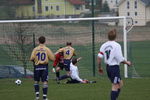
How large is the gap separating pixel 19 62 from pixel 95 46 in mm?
3437

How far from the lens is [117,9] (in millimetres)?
25016

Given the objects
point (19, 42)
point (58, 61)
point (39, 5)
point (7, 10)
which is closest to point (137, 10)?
point (39, 5)

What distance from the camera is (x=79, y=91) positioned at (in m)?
16.7

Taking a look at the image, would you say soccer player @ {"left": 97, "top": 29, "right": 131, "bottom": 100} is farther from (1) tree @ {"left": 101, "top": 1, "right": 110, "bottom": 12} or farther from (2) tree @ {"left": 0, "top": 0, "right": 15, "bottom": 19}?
(2) tree @ {"left": 0, "top": 0, "right": 15, "bottom": 19}

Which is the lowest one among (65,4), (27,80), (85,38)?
(27,80)

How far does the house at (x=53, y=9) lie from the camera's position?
957 inches

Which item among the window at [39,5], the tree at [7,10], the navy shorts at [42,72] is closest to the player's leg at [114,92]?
the navy shorts at [42,72]

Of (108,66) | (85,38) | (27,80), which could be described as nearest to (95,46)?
(85,38)

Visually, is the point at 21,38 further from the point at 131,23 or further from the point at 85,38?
the point at 131,23

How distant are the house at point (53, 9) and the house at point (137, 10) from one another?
1932 mm

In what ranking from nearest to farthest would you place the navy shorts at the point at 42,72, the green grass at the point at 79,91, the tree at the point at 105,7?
the navy shorts at the point at 42,72
the green grass at the point at 79,91
the tree at the point at 105,7

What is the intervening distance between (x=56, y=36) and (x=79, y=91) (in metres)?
7.15

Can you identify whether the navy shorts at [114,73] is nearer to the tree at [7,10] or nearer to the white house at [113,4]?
the white house at [113,4]

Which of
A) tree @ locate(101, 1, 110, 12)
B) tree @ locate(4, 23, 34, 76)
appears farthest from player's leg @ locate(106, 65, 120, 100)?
tree @ locate(101, 1, 110, 12)
